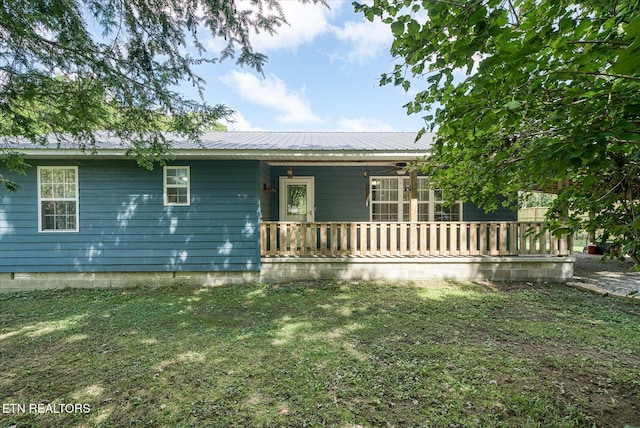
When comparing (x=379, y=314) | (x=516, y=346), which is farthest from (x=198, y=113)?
(x=516, y=346)

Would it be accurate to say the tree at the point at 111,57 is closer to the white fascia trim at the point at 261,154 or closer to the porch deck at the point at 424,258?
the white fascia trim at the point at 261,154

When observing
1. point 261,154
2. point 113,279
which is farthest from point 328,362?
point 113,279

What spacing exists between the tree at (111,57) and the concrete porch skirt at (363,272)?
3.40 metres

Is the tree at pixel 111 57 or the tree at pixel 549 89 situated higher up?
the tree at pixel 111 57

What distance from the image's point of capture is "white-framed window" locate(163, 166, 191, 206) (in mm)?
6328

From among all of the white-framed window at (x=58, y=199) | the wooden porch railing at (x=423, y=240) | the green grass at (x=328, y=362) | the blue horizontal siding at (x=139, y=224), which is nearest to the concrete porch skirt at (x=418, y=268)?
the wooden porch railing at (x=423, y=240)

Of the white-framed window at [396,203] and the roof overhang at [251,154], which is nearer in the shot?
the roof overhang at [251,154]

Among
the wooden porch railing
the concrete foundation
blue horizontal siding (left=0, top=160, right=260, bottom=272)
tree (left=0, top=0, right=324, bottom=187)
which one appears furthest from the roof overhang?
the concrete foundation

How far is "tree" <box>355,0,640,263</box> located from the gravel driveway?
4950 millimetres

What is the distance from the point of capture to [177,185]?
6344 millimetres

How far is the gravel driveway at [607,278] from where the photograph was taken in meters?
5.75

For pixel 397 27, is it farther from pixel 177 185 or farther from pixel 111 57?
pixel 177 185

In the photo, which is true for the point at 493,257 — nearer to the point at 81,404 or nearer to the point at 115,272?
the point at 81,404

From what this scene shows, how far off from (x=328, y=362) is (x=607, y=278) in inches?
311
